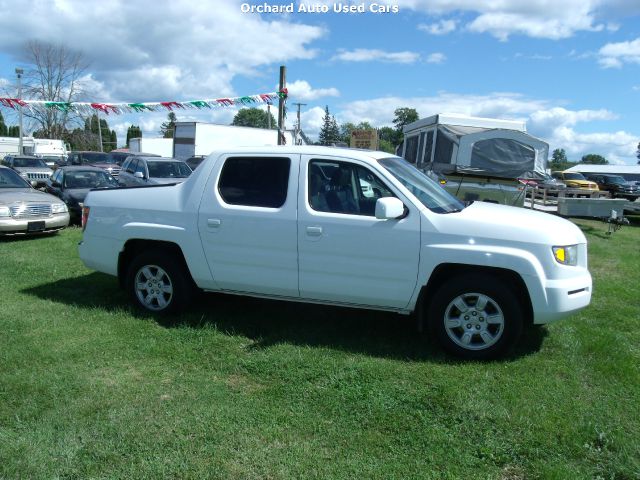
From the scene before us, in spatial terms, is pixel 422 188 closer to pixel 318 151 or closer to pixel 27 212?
pixel 318 151

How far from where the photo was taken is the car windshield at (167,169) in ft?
48.3

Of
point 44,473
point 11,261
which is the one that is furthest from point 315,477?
point 11,261

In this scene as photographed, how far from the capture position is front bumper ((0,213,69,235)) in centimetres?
983

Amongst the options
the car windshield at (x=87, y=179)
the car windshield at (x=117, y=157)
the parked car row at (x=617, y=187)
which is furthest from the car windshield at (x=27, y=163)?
the parked car row at (x=617, y=187)

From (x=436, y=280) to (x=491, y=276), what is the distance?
47 cm

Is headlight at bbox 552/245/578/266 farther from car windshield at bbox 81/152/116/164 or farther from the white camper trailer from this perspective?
car windshield at bbox 81/152/116/164

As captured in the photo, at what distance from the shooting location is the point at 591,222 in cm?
1587

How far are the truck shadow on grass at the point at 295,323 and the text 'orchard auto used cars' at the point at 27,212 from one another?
375cm

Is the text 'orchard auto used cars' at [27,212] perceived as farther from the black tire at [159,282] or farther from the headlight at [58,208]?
the black tire at [159,282]

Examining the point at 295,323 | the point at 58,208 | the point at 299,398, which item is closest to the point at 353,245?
the point at 295,323

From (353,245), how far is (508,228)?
50.4 inches

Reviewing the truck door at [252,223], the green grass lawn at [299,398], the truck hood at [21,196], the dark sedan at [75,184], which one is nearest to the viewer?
the green grass lawn at [299,398]

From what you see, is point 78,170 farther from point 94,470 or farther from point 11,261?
point 94,470

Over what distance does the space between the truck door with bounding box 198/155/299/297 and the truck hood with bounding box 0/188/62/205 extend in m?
6.53
